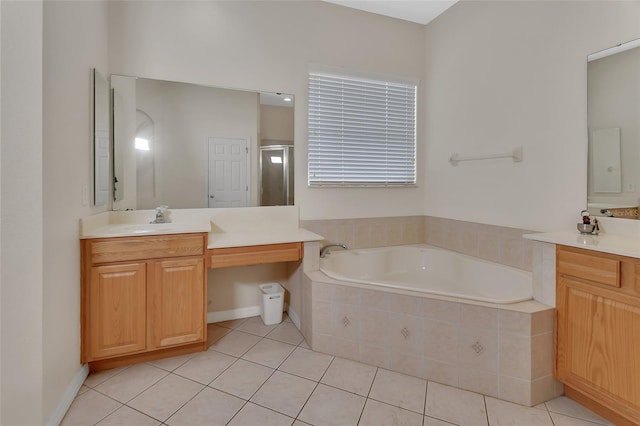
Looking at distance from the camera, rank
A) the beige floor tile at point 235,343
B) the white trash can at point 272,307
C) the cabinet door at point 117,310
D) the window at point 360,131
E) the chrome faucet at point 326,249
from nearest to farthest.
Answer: the cabinet door at point 117,310
the beige floor tile at point 235,343
the white trash can at point 272,307
the chrome faucet at point 326,249
the window at point 360,131

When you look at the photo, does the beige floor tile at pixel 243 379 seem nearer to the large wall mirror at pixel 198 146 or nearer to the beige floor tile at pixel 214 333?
the beige floor tile at pixel 214 333

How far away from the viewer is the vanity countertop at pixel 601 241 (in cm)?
140

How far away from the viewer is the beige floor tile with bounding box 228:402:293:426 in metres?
1.51

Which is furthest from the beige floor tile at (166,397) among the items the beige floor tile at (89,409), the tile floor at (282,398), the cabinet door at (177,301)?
the cabinet door at (177,301)

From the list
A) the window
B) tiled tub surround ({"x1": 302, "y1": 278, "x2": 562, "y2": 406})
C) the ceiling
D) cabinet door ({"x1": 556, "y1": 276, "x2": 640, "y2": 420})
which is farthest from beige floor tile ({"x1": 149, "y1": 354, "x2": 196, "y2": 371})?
the ceiling

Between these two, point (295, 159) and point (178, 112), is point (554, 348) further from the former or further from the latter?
point (178, 112)

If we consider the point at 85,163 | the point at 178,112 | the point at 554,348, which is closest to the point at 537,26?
the point at 554,348

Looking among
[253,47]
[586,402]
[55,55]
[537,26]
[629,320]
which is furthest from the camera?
[253,47]

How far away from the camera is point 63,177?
1.58 metres

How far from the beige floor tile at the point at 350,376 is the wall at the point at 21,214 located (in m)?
1.39

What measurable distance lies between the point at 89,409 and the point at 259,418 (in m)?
0.90

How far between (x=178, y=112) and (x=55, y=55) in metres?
0.99

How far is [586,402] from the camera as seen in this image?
163 centimetres

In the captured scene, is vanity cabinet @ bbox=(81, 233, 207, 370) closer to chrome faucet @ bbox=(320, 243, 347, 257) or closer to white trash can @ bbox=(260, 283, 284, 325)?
white trash can @ bbox=(260, 283, 284, 325)
